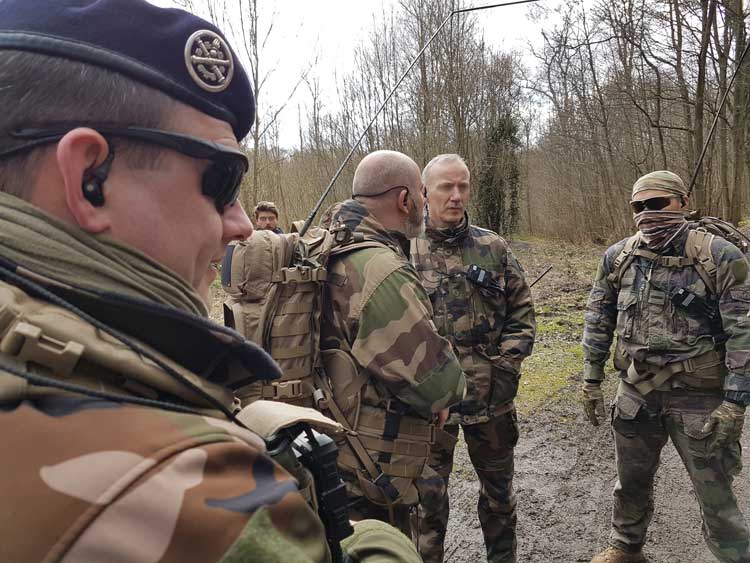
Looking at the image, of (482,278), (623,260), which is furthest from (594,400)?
(482,278)

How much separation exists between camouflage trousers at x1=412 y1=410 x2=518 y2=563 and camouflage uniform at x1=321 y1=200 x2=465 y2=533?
2.67 feet

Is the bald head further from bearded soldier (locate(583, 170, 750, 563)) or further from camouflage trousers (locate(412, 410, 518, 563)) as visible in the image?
bearded soldier (locate(583, 170, 750, 563))

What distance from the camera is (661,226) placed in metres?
3.18

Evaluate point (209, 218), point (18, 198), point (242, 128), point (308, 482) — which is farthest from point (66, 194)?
point (308, 482)

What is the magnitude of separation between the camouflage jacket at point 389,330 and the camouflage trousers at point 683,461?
5.48 feet

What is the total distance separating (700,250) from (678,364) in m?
0.67

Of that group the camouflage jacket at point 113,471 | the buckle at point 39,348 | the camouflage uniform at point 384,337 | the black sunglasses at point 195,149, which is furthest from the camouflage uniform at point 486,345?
the buckle at point 39,348

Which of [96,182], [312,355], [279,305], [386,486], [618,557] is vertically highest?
[96,182]

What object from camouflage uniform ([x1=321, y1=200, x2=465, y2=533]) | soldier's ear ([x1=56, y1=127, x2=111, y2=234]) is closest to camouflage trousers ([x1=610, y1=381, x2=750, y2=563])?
camouflage uniform ([x1=321, y1=200, x2=465, y2=533])

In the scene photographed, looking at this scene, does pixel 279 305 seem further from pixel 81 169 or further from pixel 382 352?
pixel 81 169

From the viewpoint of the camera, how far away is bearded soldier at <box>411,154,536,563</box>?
3.26 m

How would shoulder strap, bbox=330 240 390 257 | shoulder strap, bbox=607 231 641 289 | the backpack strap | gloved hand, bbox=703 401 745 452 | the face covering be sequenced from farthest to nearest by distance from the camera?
shoulder strap, bbox=607 231 641 289 → the face covering → the backpack strap → gloved hand, bbox=703 401 745 452 → shoulder strap, bbox=330 240 390 257

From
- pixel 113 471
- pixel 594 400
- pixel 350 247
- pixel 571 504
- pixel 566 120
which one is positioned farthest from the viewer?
pixel 566 120

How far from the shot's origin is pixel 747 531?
2.86 metres
